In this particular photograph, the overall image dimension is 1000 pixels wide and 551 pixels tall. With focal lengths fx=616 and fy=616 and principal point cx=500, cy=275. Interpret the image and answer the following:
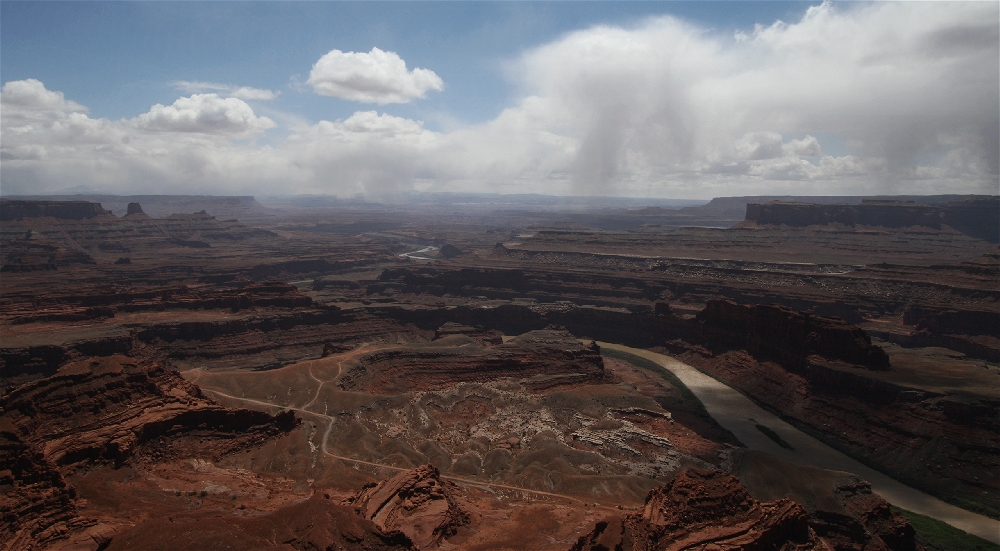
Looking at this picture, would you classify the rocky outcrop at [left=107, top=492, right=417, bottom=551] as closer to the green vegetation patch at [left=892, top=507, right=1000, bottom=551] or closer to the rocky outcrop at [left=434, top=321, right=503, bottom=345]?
the green vegetation patch at [left=892, top=507, right=1000, bottom=551]

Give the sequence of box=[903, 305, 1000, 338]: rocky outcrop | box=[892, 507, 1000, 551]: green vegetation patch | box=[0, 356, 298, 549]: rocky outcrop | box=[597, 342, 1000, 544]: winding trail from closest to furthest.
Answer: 1. box=[0, 356, 298, 549]: rocky outcrop
2. box=[892, 507, 1000, 551]: green vegetation patch
3. box=[597, 342, 1000, 544]: winding trail
4. box=[903, 305, 1000, 338]: rocky outcrop

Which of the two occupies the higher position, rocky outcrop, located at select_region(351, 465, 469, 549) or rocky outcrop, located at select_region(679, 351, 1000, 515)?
rocky outcrop, located at select_region(351, 465, 469, 549)

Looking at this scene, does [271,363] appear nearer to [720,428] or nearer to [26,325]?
[26,325]

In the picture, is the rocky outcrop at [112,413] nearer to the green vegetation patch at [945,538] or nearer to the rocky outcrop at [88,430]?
the rocky outcrop at [88,430]

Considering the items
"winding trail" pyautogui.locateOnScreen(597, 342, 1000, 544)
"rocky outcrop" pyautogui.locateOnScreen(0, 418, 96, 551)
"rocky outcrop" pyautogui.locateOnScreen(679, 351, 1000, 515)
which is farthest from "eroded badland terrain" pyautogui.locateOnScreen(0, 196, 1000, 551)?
"winding trail" pyautogui.locateOnScreen(597, 342, 1000, 544)

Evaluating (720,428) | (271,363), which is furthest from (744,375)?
(271,363)
